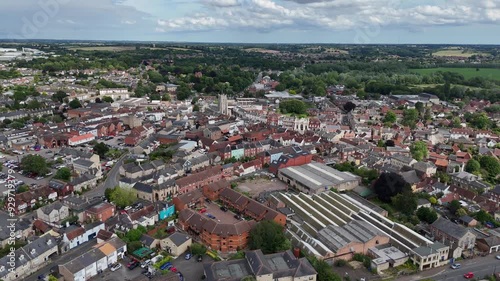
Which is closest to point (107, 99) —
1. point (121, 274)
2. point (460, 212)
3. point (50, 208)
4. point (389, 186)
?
point (50, 208)

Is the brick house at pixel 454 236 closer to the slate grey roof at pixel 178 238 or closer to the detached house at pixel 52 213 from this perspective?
the slate grey roof at pixel 178 238

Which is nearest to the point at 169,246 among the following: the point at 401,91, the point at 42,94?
the point at 42,94

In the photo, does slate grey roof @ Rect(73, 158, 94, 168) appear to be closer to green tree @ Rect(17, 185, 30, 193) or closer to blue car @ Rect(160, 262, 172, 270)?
green tree @ Rect(17, 185, 30, 193)

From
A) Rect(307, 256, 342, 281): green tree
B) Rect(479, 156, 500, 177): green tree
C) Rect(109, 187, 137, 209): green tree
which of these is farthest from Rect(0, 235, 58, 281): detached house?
Rect(479, 156, 500, 177): green tree

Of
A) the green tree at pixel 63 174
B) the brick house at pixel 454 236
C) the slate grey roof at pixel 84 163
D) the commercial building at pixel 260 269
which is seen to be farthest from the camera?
the slate grey roof at pixel 84 163

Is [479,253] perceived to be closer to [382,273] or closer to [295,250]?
[382,273]

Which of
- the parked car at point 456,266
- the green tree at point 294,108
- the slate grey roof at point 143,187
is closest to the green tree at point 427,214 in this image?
the parked car at point 456,266

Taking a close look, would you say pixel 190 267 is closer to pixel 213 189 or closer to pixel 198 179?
pixel 213 189
